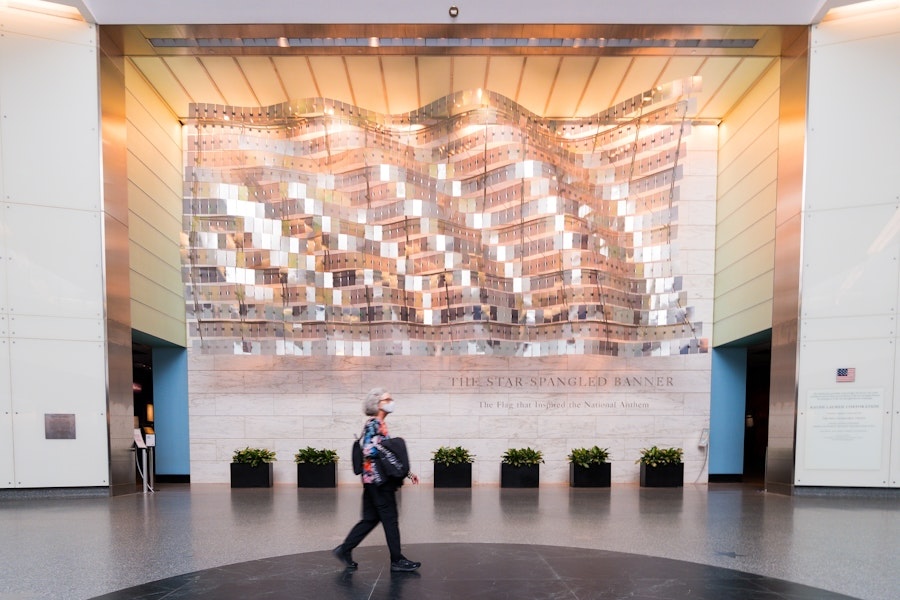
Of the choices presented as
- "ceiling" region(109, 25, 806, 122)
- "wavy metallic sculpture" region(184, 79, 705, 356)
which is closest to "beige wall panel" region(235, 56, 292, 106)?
"ceiling" region(109, 25, 806, 122)

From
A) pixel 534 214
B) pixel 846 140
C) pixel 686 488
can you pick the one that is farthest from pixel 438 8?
pixel 686 488

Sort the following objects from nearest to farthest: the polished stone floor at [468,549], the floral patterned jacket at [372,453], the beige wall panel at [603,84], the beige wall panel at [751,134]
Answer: the polished stone floor at [468,549]
the floral patterned jacket at [372,453]
the beige wall panel at [603,84]
the beige wall panel at [751,134]

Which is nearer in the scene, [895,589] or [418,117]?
[895,589]

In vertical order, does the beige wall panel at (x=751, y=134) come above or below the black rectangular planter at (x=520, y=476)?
above

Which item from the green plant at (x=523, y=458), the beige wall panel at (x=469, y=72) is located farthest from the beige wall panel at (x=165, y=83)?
the green plant at (x=523, y=458)

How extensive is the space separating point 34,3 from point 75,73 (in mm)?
1131

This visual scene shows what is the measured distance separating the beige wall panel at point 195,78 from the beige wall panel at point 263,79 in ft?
2.57

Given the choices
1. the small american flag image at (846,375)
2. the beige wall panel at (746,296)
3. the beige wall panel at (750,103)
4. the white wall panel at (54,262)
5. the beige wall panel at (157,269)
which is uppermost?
the beige wall panel at (750,103)

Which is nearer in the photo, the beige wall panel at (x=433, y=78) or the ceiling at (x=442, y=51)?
the ceiling at (x=442, y=51)

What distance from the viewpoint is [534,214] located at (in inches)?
446

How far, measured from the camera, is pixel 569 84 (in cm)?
1139

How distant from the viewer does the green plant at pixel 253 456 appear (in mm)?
11570

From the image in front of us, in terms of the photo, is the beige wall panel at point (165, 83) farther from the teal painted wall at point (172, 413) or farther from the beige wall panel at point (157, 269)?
the teal painted wall at point (172, 413)

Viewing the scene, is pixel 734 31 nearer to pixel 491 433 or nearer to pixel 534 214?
pixel 534 214
